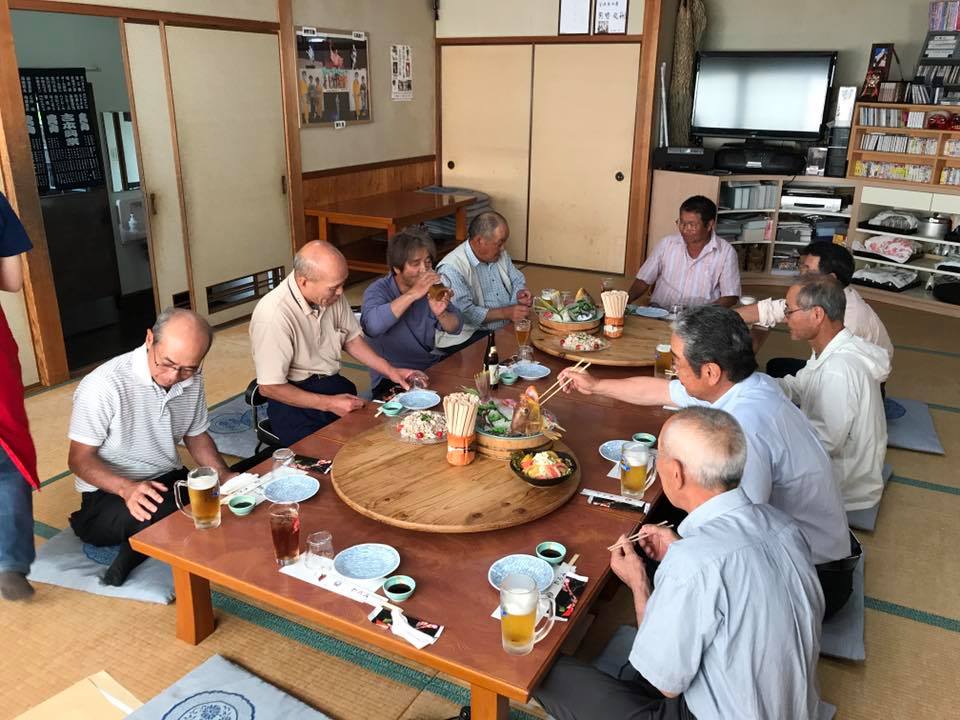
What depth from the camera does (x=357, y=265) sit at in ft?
22.3

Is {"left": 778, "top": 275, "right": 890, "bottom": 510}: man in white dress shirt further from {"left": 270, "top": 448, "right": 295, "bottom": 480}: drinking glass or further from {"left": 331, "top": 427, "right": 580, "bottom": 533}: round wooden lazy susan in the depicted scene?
{"left": 270, "top": 448, "right": 295, "bottom": 480}: drinking glass

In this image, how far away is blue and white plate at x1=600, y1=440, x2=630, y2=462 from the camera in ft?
8.30

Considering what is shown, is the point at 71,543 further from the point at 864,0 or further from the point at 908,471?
the point at 864,0

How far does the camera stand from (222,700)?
7.45 ft

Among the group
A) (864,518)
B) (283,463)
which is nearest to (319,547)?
(283,463)

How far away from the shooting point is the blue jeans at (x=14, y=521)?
2.79 metres

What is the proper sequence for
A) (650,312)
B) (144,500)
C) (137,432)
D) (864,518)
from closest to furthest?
(144,500), (137,432), (864,518), (650,312)

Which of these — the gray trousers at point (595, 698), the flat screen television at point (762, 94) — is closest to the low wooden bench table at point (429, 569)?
the gray trousers at point (595, 698)

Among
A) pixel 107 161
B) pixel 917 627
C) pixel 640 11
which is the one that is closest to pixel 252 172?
pixel 107 161

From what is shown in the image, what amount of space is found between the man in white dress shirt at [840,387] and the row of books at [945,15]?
451 centimetres

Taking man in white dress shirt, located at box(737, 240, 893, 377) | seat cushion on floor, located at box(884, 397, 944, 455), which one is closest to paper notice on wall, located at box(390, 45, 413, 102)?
man in white dress shirt, located at box(737, 240, 893, 377)

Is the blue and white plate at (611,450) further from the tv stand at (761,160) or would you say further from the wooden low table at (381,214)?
the tv stand at (761,160)

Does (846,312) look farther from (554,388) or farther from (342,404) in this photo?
(342,404)

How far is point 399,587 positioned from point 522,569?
1.01ft
